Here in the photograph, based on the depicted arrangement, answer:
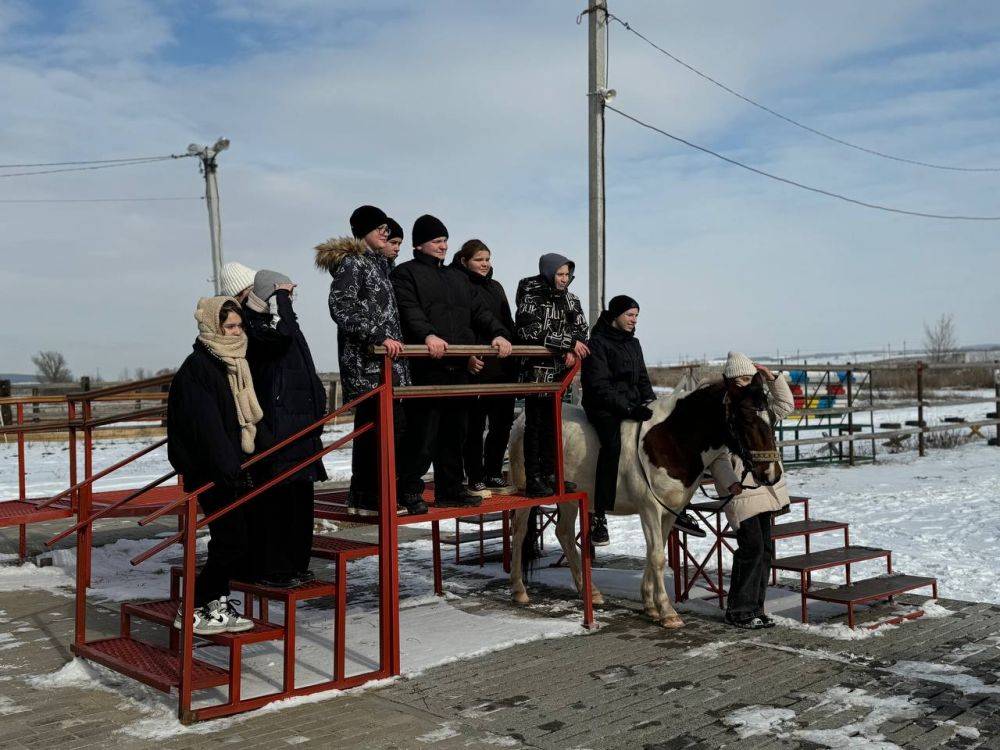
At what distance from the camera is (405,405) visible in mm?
6207

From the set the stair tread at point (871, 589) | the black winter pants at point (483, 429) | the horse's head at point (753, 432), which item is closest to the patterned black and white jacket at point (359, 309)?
the black winter pants at point (483, 429)

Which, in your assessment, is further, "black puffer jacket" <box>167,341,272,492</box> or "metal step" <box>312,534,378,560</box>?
"metal step" <box>312,534,378,560</box>

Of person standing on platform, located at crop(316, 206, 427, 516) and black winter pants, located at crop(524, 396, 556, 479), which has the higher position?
person standing on platform, located at crop(316, 206, 427, 516)

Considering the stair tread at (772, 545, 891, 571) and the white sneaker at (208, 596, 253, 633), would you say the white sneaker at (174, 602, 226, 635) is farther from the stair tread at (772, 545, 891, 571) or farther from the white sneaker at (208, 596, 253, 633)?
the stair tread at (772, 545, 891, 571)

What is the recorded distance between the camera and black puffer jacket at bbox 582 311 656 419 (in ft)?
22.9

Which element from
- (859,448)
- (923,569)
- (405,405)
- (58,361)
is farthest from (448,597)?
(58,361)

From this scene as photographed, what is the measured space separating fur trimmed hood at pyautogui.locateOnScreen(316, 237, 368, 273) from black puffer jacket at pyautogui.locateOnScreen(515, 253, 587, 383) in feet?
4.55

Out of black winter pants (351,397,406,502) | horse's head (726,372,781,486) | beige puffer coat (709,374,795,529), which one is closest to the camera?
black winter pants (351,397,406,502)

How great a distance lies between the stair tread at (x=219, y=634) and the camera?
16.4 feet

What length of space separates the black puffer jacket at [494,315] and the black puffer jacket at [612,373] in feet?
1.82

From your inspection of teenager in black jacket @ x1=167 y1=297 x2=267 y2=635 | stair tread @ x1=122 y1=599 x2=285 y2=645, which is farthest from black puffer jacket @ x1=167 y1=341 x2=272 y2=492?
stair tread @ x1=122 y1=599 x2=285 y2=645

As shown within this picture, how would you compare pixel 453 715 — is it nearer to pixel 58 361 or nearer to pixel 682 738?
pixel 682 738

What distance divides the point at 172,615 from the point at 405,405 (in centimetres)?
180

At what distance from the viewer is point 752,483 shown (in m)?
6.69
